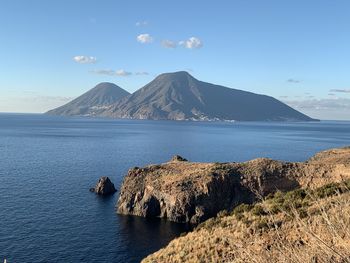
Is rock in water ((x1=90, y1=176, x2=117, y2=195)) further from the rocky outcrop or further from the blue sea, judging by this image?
the rocky outcrop

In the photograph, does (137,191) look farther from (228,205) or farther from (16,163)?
(16,163)

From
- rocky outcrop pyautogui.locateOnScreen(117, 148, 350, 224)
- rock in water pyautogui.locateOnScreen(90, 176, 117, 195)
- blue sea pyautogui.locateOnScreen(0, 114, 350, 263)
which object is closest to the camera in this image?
blue sea pyautogui.locateOnScreen(0, 114, 350, 263)

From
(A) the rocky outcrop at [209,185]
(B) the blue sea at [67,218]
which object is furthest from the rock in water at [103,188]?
(A) the rocky outcrop at [209,185]

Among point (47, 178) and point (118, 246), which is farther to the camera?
point (47, 178)

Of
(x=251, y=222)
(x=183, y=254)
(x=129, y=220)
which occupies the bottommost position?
(x=129, y=220)

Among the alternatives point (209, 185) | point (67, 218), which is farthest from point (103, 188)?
point (209, 185)

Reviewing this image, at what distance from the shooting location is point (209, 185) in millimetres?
83312

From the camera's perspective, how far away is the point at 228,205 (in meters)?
82.3

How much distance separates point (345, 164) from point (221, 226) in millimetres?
48809

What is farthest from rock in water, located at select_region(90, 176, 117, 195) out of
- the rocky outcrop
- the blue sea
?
the rocky outcrop

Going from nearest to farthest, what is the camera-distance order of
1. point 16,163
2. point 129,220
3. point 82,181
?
point 129,220 → point 82,181 → point 16,163

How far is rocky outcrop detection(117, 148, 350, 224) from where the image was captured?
266 feet

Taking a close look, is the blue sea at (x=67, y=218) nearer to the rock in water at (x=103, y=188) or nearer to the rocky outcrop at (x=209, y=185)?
the rock in water at (x=103, y=188)

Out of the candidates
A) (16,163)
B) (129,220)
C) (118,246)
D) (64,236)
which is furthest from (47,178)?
(118,246)
